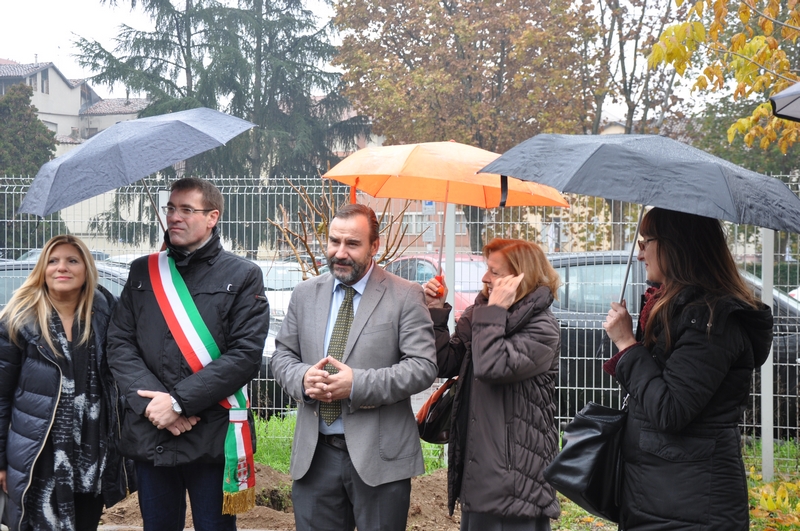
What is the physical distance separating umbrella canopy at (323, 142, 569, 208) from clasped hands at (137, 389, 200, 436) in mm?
1286

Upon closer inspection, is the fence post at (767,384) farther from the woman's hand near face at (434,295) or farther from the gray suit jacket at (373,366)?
the gray suit jacket at (373,366)

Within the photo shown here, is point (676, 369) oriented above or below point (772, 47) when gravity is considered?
below

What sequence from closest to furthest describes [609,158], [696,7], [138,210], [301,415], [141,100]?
1. [609,158]
2. [301,415]
3. [696,7]
4. [138,210]
5. [141,100]

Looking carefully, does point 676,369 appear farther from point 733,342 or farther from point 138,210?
point 138,210

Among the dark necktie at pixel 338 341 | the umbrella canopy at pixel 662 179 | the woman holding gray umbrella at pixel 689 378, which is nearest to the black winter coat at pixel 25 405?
the dark necktie at pixel 338 341

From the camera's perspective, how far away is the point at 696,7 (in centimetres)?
491

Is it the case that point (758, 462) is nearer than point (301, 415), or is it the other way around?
point (301, 415)

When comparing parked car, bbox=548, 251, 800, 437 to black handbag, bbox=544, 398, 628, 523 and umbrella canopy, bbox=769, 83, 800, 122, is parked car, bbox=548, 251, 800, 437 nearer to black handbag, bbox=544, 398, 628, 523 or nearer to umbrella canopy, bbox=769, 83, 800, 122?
umbrella canopy, bbox=769, 83, 800, 122

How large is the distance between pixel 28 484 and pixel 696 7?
4493mm

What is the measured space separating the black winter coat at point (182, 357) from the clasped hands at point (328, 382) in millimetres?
448

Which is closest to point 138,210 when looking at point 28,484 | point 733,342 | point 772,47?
point 28,484

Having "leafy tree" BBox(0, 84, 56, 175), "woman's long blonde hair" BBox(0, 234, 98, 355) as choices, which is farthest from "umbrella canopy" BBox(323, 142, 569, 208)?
"leafy tree" BBox(0, 84, 56, 175)

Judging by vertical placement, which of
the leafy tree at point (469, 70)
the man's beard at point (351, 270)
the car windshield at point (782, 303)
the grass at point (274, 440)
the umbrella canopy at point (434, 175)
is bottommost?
the grass at point (274, 440)

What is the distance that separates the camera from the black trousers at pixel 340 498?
331 cm
